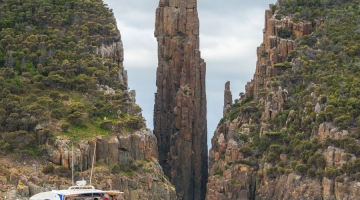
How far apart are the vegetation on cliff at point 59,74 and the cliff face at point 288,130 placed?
18673mm

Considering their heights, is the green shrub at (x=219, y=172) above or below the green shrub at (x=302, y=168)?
below

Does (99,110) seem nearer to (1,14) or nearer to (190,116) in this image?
(1,14)

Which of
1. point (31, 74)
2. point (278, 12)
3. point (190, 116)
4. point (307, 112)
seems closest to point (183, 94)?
point (190, 116)

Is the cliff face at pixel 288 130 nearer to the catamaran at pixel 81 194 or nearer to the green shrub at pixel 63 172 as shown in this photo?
the green shrub at pixel 63 172

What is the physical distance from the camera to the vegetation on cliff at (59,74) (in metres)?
119

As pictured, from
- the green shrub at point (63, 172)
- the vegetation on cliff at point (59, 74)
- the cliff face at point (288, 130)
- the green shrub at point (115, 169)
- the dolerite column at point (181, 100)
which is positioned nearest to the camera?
the green shrub at point (63, 172)

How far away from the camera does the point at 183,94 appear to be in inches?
7023

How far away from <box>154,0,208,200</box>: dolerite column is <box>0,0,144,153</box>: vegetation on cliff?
25.4m

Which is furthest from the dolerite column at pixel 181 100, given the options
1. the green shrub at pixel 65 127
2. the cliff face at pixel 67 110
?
the green shrub at pixel 65 127

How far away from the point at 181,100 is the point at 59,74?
48.0 m

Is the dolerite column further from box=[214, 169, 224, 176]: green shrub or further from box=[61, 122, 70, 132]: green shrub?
box=[61, 122, 70, 132]: green shrub

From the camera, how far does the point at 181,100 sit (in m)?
178

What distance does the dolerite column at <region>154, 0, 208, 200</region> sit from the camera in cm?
17388

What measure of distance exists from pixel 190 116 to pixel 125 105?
4692cm
